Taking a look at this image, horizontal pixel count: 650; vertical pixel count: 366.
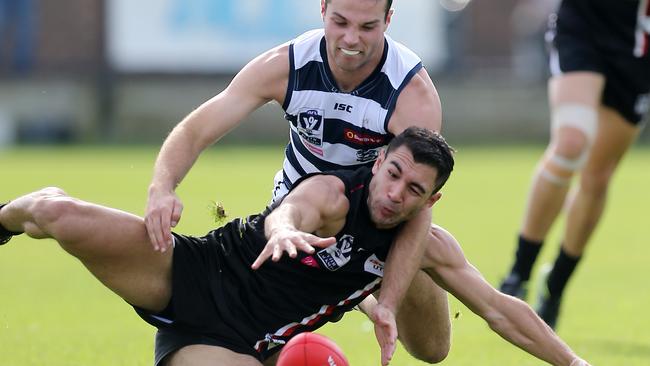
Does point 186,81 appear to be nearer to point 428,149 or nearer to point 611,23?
point 611,23

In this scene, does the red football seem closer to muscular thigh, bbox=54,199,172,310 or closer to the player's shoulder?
muscular thigh, bbox=54,199,172,310

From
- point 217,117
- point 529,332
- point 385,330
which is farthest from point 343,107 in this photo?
point 529,332

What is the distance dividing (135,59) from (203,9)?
5.88ft

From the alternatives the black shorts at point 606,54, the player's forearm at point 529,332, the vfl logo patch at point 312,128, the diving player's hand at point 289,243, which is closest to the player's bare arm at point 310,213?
the diving player's hand at point 289,243

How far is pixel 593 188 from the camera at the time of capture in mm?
8914

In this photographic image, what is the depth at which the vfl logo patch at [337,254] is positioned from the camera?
6.08 metres

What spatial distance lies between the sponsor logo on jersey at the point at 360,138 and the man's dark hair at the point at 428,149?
38 centimetres

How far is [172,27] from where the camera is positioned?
26.5m

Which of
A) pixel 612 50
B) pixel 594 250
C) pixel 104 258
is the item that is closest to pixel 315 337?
pixel 104 258

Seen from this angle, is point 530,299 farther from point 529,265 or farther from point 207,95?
point 207,95

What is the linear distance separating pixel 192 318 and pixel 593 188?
3.79 metres

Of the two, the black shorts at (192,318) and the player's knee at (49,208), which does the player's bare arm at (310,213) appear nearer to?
the black shorts at (192,318)

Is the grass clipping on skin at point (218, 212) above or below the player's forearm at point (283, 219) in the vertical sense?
below

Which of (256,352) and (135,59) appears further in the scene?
(135,59)
